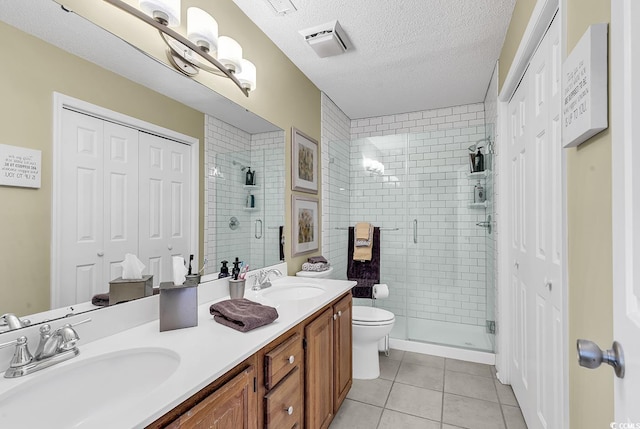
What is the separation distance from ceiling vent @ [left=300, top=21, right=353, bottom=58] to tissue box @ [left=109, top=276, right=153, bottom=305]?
184 centimetres

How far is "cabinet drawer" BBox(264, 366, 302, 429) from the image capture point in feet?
3.93

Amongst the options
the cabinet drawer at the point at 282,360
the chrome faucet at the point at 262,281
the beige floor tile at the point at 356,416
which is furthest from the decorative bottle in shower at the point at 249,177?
the beige floor tile at the point at 356,416

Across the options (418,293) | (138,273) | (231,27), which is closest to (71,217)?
(138,273)

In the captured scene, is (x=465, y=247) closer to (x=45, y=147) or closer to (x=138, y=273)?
(x=138, y=273)

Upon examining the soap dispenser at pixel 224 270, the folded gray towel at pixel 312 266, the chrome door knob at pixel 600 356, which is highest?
the chrome door knob at pixel 600 356

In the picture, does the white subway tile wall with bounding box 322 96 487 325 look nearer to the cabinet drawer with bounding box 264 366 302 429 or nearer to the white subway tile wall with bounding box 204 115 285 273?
the white subway tile wall with bounding box 204 115 285 273

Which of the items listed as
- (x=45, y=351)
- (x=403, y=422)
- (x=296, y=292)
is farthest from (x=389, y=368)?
(x=45, y=351)

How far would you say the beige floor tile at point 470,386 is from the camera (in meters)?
2.25

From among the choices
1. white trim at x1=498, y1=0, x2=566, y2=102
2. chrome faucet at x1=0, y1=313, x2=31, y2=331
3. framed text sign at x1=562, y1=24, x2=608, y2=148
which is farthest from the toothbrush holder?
white trim at x1=498, y1=0, x2=566, y2=102

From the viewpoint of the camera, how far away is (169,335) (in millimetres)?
1169

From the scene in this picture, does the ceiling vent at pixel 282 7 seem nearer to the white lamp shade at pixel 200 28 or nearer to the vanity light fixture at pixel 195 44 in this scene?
the vanity light fixture at pixel 195 44

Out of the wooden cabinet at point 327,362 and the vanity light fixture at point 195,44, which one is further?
the wooden cabinet at point 327,362

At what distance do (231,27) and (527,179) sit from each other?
1.99 meters

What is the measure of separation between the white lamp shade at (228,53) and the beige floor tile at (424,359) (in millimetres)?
2760
